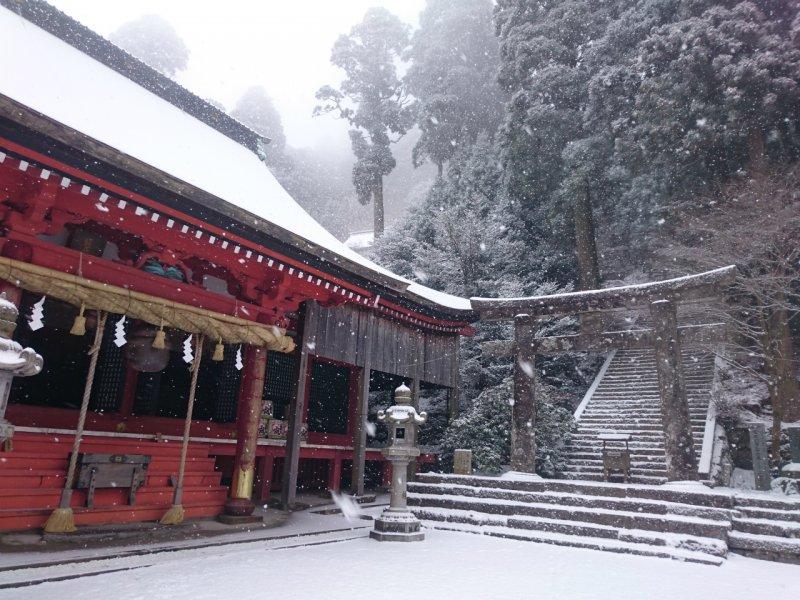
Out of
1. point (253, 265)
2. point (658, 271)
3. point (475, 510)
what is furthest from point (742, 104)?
point (253, 265)

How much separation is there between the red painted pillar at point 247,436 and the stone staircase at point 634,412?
7.74 metres

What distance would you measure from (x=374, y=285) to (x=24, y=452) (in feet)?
18.0

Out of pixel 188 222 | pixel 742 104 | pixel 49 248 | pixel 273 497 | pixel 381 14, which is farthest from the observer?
pixel 381 14

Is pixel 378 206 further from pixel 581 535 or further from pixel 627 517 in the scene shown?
pixel 627 517

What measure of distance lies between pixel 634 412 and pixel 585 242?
280 inches

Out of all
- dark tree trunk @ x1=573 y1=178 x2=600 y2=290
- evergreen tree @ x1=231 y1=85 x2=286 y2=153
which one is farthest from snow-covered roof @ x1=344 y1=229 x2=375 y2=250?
dark tree trunk @ x1=573 y1=178 x2=600 y2=290

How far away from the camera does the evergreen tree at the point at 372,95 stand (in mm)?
28734

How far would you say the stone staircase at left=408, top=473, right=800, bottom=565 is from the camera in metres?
6.53

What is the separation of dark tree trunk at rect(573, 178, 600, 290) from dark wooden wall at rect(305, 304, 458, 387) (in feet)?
23.4

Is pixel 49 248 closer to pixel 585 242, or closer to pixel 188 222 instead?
pixel 188 222

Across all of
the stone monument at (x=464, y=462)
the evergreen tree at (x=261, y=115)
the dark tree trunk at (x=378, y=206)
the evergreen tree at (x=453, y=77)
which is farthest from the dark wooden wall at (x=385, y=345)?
the evergreen tree at (x=261, y=115)

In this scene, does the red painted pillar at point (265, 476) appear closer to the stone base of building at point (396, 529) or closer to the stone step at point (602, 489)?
the stone step at point (602, 489)

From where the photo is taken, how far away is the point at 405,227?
22859mm

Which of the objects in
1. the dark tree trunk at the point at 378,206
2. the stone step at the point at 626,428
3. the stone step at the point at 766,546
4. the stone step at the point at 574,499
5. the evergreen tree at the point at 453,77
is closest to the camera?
the stone step at the point at 766,546
